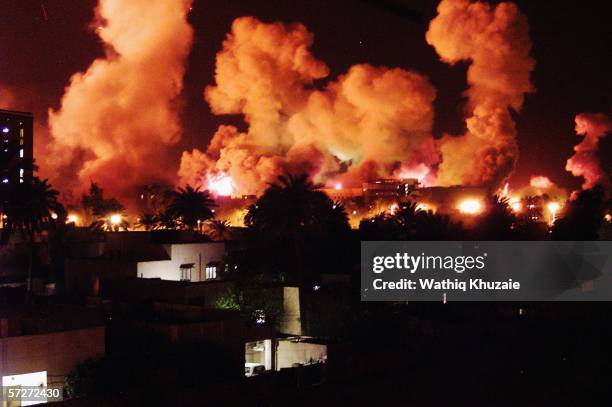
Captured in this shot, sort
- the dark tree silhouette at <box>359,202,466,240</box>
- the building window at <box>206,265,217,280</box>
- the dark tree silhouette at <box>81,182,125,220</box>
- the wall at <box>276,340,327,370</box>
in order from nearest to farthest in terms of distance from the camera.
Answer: the wall at <box>276,340,327,370</box>
the building window at <box>206,265,217,280</box>
the dark tree silhouette at <box>359,202,466,240</box>
the dark tree silhouette at <box>81,182,125,220</box>

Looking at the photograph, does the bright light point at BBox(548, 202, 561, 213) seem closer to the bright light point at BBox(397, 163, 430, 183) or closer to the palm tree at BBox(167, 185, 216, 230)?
the bright light point at BBox(397, 163, 430, 183)

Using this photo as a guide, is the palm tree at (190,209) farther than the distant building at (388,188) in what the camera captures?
No

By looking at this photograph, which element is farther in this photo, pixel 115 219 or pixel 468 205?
pixel 468 205

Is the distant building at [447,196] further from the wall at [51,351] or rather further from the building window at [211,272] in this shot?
the wall at [51,351]

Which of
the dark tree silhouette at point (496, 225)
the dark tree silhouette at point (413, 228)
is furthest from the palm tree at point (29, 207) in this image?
the dark tree silhouette at point (496, 225)

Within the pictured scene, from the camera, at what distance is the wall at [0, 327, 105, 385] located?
1588cm

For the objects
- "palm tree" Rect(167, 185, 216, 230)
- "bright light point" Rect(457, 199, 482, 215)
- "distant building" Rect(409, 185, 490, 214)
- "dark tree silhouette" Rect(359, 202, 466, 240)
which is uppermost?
"distant building" Rect(409, 185, 490, 214)

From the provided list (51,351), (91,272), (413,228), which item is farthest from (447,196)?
(51,351)

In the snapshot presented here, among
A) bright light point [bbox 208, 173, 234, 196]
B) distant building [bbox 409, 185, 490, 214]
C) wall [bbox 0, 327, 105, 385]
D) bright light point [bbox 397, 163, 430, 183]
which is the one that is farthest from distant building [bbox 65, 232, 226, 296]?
bright light point [bbox 397, 163, 430, 183]

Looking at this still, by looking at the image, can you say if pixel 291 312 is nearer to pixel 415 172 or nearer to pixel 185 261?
pixel 185 261

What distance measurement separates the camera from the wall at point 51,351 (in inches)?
625

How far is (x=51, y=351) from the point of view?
54.7 ft

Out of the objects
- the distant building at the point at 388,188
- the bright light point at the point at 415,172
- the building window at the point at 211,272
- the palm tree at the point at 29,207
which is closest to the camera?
the palm tree at the point at 29,207

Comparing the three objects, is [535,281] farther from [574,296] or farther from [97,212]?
[97,212]
